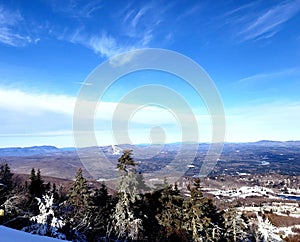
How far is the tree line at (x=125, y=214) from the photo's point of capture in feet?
51.7

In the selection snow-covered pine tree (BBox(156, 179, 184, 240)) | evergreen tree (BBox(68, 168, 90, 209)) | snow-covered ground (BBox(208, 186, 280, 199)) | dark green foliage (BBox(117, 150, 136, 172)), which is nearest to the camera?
dark green foliage (BBox(117, 150, 136, 172))

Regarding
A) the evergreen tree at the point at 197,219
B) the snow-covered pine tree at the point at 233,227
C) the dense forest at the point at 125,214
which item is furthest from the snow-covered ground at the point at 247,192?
the evergreen tree at the point at 197,219

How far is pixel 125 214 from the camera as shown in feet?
63.3

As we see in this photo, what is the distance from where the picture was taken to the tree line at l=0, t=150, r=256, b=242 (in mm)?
15750

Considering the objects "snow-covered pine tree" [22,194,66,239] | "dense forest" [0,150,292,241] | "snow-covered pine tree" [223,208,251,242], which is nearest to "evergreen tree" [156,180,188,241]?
"dense forest" [0,150,292,241]

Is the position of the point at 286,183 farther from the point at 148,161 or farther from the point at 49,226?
the point at 49,226

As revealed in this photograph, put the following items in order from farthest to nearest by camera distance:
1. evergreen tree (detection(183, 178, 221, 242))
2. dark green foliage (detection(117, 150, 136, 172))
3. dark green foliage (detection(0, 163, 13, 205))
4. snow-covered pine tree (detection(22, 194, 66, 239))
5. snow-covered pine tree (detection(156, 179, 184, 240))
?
evergreen tree (detection(183, 178, 221, 242)) → snow-covered pine tree (detection(156, 179, 184, 240)) → dark green foliage (detection(117, 150, 136, 172)) → dark green foliage (detection(0, 163, 13, 205)) → snow-covered pine tree (detection(22, 194, 66, 239))

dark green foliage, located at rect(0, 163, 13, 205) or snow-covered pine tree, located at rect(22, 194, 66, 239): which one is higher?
dark green foliage, located at rect(0, 163, 13, 205)

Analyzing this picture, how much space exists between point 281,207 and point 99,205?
116141 mm

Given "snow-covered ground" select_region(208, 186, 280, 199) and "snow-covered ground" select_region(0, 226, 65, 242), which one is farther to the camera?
"snow-covered ground" select_region(208, 186, 280, 199)

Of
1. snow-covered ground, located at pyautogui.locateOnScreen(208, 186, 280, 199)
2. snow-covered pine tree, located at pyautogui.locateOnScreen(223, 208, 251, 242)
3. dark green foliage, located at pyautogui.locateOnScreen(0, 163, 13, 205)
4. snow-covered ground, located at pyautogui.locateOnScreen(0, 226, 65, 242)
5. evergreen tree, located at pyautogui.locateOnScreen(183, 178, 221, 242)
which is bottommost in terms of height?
A: snow-covered ground, located at pyautogui.locateOnScreen(208, 186, 280, 199)

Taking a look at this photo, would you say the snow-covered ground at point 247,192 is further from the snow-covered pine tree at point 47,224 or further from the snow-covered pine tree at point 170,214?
the snow-covered pine tree at point 47,224

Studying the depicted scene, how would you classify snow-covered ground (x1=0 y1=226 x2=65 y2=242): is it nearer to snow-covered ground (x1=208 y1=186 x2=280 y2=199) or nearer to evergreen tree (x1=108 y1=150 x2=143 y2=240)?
evergreen tree (x1=108 y1=150 x2=143 y2=240)

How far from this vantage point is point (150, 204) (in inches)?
917
